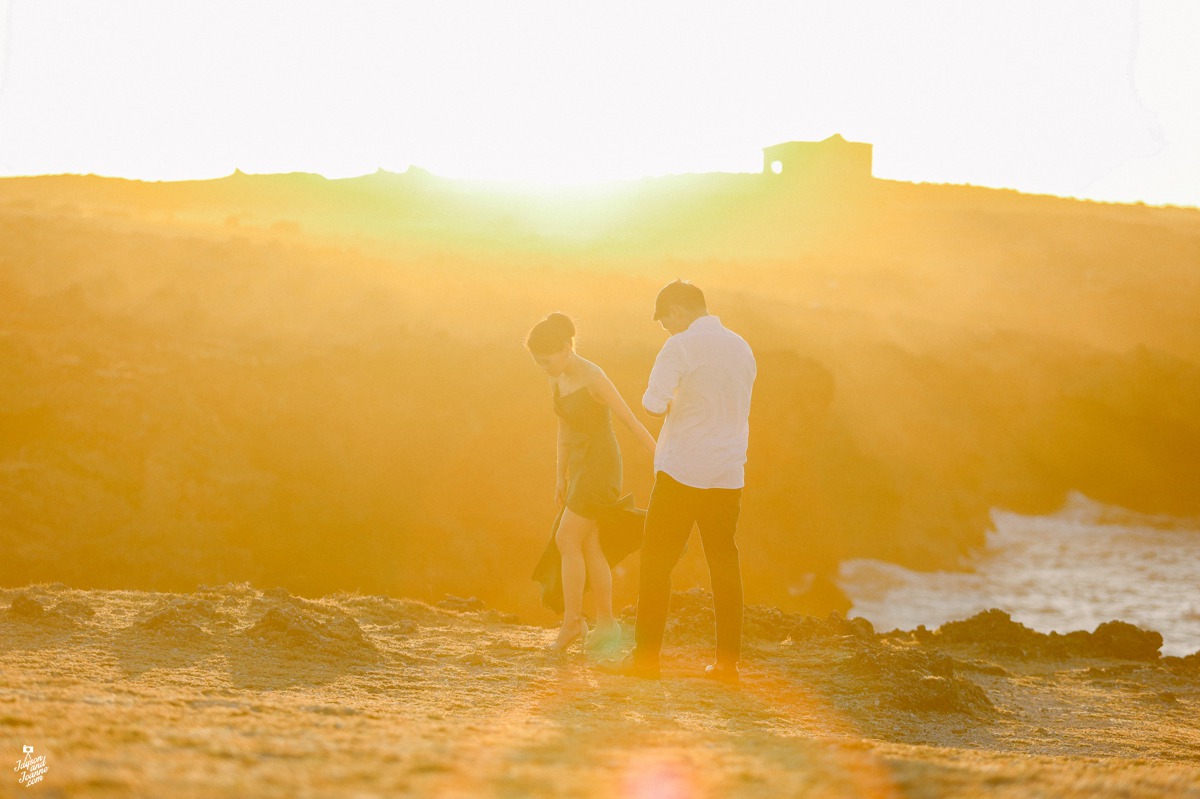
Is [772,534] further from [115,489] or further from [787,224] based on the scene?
[787,224]

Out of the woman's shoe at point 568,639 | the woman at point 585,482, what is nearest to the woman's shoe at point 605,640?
the woman at point 585,482

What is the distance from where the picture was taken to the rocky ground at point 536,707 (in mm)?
2430

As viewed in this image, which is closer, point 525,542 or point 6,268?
point 525,542

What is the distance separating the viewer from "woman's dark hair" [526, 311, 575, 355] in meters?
5.71

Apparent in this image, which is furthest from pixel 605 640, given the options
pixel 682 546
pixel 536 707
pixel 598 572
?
pixel 536 707

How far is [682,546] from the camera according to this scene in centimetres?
533

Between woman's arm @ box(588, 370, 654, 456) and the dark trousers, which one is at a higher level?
woman's arm @ box(588, 370, 654, 456)

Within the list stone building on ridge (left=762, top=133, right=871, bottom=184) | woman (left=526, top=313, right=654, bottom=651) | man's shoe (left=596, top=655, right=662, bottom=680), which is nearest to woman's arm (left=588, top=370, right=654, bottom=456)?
woman (left=526, top=313, right=654, bottom=651)

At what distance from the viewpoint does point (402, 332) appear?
2030 cm

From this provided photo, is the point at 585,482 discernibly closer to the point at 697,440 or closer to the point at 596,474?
the point at 596,474

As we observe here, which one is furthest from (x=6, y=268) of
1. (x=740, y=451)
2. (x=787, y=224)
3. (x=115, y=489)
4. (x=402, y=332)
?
(x=787, y=224)

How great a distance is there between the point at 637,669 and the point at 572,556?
2.65 ft

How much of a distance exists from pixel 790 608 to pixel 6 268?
19.3 meters

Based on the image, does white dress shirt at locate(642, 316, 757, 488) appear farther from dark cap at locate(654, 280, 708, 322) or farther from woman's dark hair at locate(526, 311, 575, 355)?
woman's dark hair at locate(526, 311, 575, 355)
